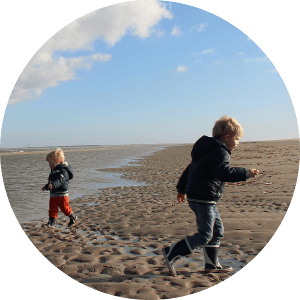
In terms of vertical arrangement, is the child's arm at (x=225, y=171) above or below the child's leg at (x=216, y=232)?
above

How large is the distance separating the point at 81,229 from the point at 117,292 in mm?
2782

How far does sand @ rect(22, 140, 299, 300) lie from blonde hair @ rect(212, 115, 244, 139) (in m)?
1.68

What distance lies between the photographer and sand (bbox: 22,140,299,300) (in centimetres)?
312

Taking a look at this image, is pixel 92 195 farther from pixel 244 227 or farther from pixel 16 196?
pixel 244 227

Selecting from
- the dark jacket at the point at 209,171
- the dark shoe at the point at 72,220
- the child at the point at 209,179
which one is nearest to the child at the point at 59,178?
the dark shoe at the point at 72,220

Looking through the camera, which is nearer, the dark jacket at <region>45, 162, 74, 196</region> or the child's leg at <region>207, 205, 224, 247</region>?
the child's leg at <region>207, 205, 224, 247</region>

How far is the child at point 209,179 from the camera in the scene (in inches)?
119

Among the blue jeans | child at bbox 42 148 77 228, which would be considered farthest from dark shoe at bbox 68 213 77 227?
the blue jeans

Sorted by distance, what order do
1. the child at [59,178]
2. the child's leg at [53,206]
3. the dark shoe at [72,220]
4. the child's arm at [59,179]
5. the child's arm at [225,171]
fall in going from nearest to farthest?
1. the child's arm at [225,171]
2. the child's arm at [59,179]
3. the child at [59,178]
4. the child's leg at [53,206]
5. the dark shoe at [72,220]

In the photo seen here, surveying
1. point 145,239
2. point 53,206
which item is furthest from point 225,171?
point 53,206

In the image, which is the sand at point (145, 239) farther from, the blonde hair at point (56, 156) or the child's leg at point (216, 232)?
the blonde hair at point (56, 156)

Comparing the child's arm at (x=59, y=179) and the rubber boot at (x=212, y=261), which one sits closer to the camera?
the rubber boot at (x=212, y=261)

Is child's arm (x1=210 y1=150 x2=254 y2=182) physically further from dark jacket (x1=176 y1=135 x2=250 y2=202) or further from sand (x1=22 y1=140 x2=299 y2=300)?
sand (x1=22 y1=140 x2=299 y2=300)

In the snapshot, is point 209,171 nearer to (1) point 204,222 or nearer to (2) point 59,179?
(1) point 204,222
